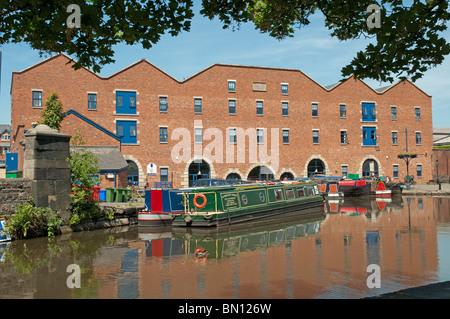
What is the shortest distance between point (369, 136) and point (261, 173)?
41.3ft

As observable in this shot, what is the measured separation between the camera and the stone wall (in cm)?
1251

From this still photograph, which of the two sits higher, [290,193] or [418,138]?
[418,138]

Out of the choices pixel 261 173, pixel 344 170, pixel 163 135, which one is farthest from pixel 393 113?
pixel 163 135

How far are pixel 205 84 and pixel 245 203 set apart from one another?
66.0 ft

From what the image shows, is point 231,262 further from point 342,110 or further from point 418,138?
point 418,138

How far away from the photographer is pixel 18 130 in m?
29.5

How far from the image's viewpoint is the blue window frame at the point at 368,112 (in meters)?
40.2

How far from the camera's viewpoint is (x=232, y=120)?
117ft

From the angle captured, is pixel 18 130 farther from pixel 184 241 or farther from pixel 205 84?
pixel 184 241

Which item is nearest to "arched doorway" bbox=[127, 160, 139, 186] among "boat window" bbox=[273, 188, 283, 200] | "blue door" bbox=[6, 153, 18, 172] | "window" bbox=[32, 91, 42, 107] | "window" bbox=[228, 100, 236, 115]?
"window" bbox=[32, 91, 42, 107]

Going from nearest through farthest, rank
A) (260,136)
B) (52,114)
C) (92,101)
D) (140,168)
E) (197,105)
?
1. (52,114)
2. (92,101)
3. (140,168)
4. (197,105)
5. (260,136)

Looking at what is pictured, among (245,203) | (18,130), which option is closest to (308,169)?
(245,203)

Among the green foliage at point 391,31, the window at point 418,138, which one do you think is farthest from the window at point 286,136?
the green foliage at point 391,31

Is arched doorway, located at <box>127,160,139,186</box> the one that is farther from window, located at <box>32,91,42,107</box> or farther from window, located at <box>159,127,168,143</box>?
window, located at <box>32,91,42,107</box>
